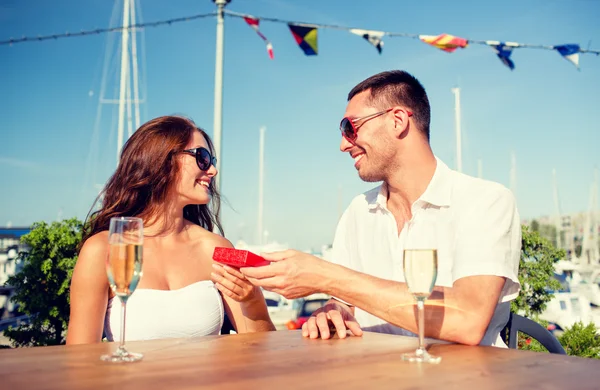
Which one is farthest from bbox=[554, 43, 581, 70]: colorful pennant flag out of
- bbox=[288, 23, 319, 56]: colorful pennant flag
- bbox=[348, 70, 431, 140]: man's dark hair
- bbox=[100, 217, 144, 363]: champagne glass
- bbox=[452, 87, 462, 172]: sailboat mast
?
bbox=[452, 87, 462, 172]: sailboat mast

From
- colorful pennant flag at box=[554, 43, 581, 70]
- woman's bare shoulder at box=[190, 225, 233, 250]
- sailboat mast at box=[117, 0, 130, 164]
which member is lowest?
woman's bare shoulder at box=[190, 225, 233, 250]

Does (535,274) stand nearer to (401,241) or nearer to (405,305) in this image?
(401,241)

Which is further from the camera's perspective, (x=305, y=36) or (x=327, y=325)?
(x=305, y=36)

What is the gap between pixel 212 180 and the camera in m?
3.69

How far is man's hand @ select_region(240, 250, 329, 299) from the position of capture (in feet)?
6.77

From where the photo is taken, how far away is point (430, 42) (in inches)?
324

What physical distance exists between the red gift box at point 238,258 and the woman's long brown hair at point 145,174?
50.1 inches

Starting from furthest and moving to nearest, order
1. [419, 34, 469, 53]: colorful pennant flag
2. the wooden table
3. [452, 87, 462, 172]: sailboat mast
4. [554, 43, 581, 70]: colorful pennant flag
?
[452, 87, 462, 172]: sailboat mast → [554, 43, 581, 70]: colorful pennant flag → [419, 34, 469, 53]: colorful pennant flag → the wooden table

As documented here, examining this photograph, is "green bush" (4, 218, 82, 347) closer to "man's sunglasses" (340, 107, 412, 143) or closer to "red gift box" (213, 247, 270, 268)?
"man's sunglasses" (340, 107, 412, 143)

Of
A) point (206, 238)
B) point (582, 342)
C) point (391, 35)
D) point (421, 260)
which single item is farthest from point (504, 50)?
point (421, 260)

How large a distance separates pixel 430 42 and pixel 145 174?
20.8 feet

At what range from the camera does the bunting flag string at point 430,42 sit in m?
8.27

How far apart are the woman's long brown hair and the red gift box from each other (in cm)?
→ 127

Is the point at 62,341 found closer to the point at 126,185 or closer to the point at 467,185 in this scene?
the point at 126,185
